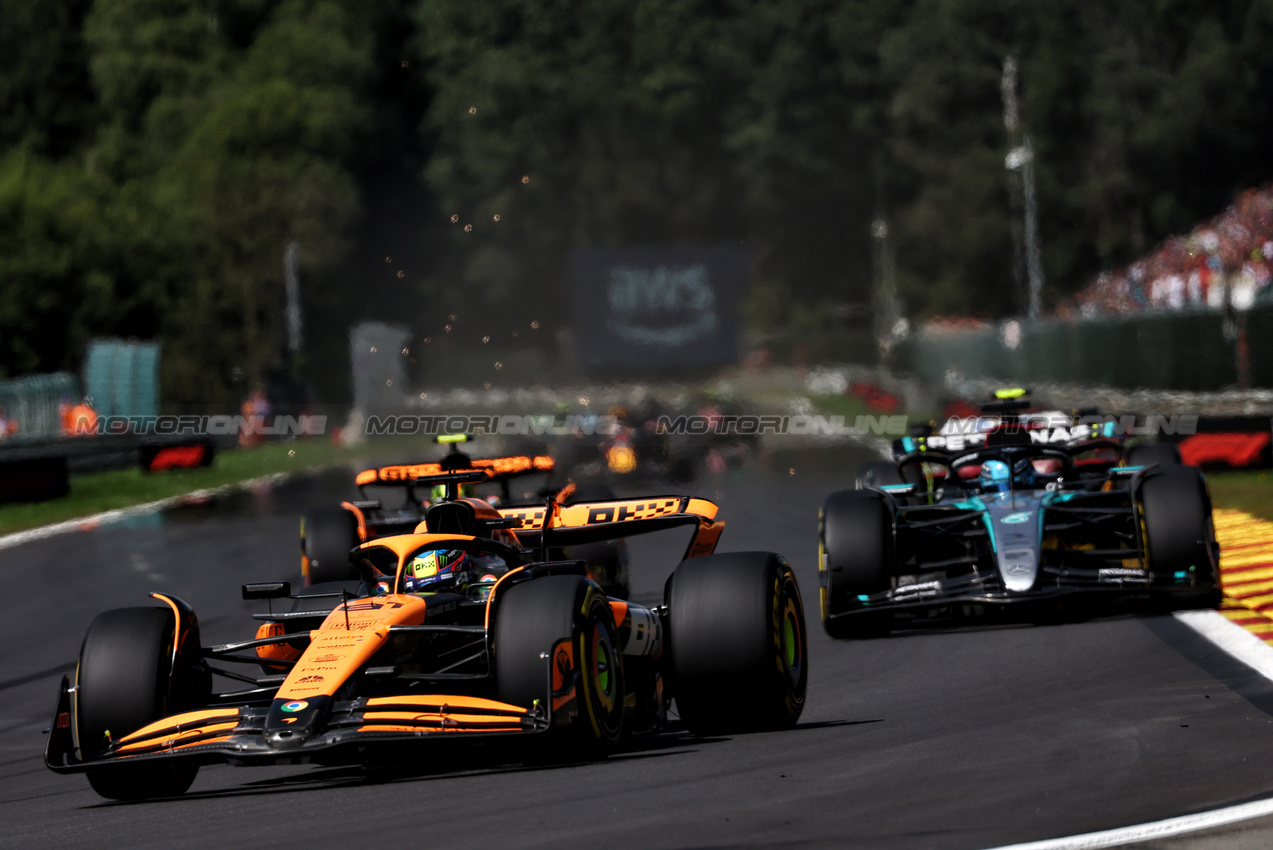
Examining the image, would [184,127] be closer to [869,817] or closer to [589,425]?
[589,425]

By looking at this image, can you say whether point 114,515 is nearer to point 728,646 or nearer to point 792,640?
point 792,640

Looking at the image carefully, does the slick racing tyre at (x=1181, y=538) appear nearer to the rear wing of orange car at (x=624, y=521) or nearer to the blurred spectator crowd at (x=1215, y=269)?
the rear wing of orange car at (x=624, y=521)

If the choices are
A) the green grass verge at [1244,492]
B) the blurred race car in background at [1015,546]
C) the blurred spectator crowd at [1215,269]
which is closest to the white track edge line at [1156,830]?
the blurred race car in background at [1015,546]

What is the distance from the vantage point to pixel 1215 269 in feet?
90.7

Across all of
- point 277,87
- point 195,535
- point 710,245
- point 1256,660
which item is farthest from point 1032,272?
point 1256,660

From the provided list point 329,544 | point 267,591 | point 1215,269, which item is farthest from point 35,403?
point 267,591

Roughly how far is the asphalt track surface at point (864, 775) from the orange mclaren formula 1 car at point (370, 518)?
263 centimetres

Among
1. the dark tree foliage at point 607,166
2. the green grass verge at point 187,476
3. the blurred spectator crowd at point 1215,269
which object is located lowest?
the green grass verge at point 187,476

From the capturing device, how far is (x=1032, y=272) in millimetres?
46688

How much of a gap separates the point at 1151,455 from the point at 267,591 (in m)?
8.31

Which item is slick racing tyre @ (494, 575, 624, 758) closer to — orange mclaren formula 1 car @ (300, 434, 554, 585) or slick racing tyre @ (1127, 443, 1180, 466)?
orange mclaren formula 1 car @ (300, 434, 554, 585)

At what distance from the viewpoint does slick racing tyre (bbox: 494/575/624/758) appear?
643 cm

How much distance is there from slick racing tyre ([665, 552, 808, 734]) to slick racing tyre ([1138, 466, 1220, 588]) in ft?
12.3

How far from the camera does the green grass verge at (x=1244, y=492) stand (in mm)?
16984
